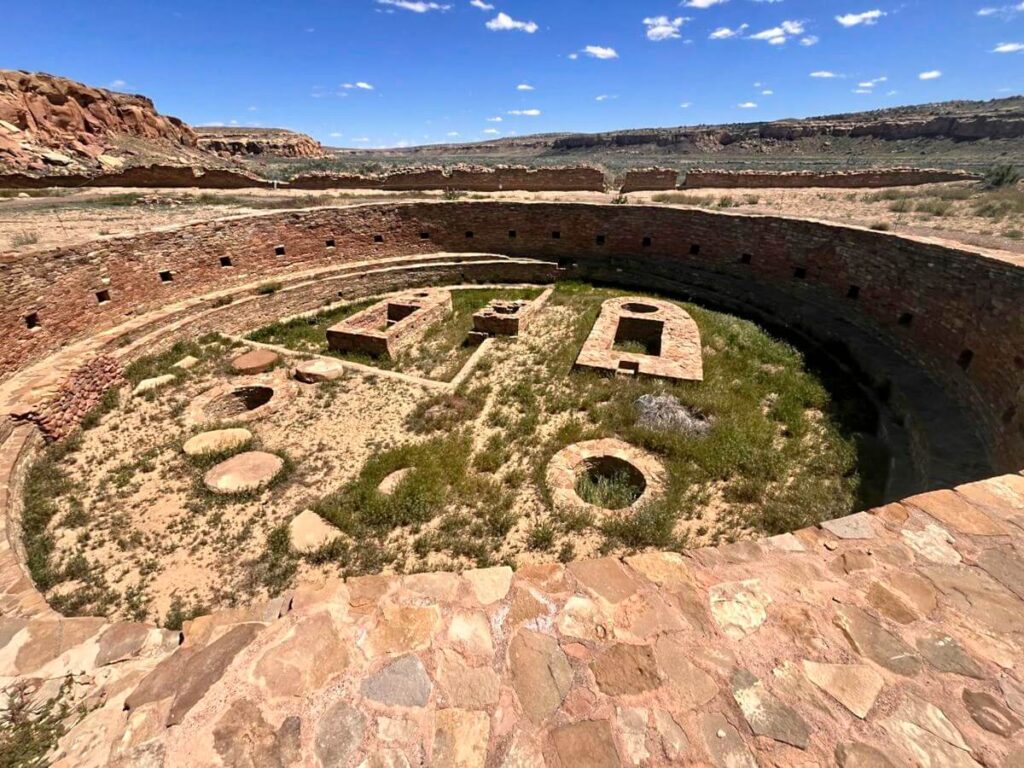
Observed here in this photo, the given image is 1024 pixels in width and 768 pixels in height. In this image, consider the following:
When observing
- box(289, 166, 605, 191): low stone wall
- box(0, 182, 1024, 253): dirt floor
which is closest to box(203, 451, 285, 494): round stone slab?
box(0, 182, 1024, 253): dirt floor

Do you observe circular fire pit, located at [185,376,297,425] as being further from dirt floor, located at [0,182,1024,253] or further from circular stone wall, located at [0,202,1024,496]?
dirt floor, located at [0,182,1024,253]

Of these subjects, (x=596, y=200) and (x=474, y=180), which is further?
(x=474, y=180)

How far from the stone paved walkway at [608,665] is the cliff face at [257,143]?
61.2 m

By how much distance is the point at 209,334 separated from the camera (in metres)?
12.4

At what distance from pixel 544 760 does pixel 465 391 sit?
7.71 m

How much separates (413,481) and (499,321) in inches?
248

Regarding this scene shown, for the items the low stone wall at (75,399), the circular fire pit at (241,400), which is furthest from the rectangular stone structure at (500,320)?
the low stone wall at (75,399)

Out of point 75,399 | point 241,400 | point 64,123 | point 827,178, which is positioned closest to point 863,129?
point 827,178

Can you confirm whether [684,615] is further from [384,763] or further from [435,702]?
[384,763]

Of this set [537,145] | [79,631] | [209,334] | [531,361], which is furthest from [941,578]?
[537,145]

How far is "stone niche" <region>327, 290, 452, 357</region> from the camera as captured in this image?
11648mm

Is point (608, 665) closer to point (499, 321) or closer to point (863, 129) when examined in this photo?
point (499, 321)

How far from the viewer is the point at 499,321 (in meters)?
12.4

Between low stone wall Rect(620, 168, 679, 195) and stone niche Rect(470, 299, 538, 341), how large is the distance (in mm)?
15541
